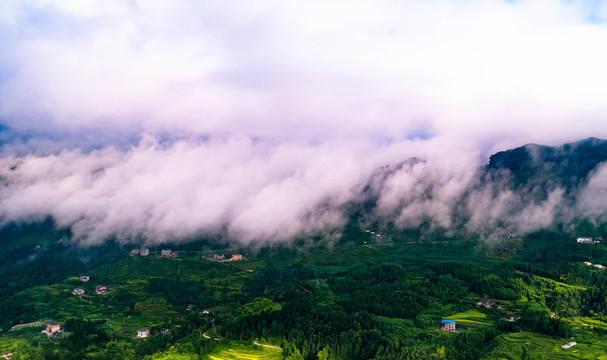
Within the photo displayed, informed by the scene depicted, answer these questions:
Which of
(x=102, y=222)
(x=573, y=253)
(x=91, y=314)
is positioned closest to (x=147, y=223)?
(x=102, y=222)

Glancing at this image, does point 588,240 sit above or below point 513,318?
above

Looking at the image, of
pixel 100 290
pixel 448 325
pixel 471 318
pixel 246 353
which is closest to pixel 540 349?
pixel 448 325

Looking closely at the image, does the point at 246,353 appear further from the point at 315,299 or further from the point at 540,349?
the point at 540,349

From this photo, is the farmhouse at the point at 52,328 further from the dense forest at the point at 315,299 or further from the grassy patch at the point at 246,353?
the grassy patch at the point at 246,353

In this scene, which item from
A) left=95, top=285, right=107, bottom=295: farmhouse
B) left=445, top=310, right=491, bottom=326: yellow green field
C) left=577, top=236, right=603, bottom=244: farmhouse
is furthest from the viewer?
left=577, top=236, right=603, bottom=244: farmhouse

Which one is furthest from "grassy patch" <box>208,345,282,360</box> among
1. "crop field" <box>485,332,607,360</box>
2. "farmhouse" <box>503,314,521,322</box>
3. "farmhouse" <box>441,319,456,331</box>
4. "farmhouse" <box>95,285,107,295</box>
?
"farmhouse" <box>95,285,107,295</box>

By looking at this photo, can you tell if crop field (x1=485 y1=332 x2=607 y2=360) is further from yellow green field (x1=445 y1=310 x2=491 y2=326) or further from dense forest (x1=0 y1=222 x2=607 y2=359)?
yellow green field (x1=445 y1=310 x2=491 y2=326)

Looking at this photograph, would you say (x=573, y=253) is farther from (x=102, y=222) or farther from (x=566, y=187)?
(x=102, y=222)

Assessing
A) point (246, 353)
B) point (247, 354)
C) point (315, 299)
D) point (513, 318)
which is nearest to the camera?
point (247, 354)

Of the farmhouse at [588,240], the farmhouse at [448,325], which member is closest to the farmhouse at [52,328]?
the farmhouse at [448,325]

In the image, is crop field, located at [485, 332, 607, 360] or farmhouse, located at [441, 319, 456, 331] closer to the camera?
crop field, located at [485, 332, 607, 360]

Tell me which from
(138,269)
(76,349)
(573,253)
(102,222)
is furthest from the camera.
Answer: (102,222)
